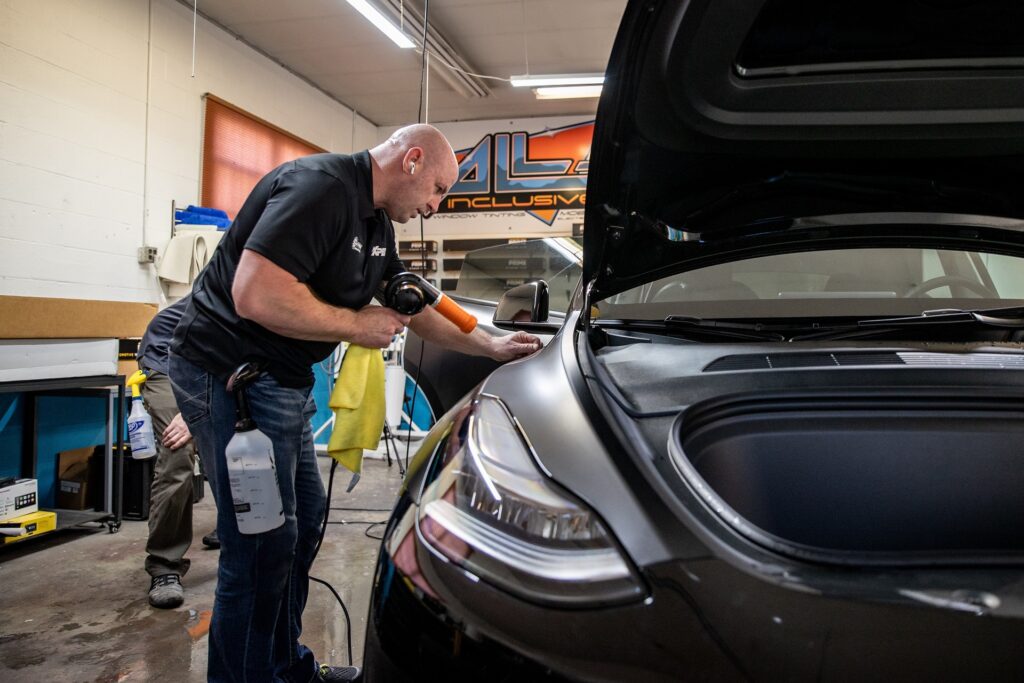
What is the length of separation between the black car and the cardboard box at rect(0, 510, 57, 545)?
2.88 meters

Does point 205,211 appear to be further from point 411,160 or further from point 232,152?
point 411,160

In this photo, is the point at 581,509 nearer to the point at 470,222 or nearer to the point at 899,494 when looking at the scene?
the point at 899,494

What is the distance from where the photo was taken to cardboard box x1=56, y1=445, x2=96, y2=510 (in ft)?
11.5

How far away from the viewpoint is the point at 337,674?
1.62m

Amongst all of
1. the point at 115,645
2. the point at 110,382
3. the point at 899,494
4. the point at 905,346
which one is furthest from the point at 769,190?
the point at 110,382

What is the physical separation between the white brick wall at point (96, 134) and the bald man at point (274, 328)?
3.41 m

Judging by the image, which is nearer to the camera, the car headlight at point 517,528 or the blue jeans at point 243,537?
the car headlight at point 517,528

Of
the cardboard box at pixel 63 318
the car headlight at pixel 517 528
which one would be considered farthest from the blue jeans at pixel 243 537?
the cardboard box at pixel 63 318

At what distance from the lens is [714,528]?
2.03 ft

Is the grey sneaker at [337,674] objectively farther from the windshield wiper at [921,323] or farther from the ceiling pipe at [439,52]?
the ceiling pipe at [439,52]

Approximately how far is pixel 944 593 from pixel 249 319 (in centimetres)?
124

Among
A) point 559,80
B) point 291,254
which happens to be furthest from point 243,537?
point 559,80

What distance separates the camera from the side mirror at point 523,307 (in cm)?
161

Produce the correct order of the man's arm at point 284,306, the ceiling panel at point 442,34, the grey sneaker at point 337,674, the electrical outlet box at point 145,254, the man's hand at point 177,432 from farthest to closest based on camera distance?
1. the ceiling panel at point 442,34
2. the electrical outlet box at point 145,254
3. the man's hand at point 177,432
4. the grey sneaker at point 337,674
5. the man's arm at point 284,306
